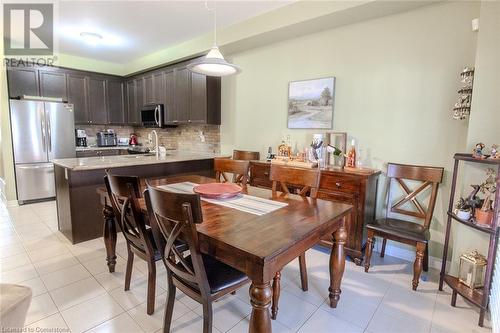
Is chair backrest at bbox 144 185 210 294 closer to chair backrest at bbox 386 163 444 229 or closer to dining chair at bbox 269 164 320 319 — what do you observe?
dining chair at bbox 269 164 320 319

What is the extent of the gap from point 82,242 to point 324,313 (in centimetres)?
261

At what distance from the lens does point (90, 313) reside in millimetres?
1798

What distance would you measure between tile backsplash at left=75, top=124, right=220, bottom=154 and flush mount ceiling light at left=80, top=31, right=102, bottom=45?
1832mm

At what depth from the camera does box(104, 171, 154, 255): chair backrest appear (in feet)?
5.36

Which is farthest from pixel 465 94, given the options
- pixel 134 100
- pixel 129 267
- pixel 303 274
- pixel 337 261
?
pixel 134 100

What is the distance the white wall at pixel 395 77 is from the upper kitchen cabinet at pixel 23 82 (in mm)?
4061

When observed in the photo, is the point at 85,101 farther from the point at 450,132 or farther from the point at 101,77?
the point at 450,132

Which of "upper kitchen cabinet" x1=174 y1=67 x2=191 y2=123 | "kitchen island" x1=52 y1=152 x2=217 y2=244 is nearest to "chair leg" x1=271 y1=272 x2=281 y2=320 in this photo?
"kitchen island" x1=52 y1=152 x2=217 y2=244

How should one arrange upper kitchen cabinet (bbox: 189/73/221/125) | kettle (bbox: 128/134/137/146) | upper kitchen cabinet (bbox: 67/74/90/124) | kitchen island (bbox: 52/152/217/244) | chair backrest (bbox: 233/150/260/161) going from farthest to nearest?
1. kettle (bbox: 128/134/137/146)
2. upper kitchen cabinet (bbox: 67/74/90/124)
3. upper kitchen cabinet (bbox: 189/73/221/125)
4. chair backrest (bbox: 233/150/260/161)
5. kitchen island (bbox: 52/152/217/244)

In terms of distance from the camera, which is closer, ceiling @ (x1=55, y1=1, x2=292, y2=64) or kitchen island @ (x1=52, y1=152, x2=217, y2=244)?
kitchen island @ (x1=52, y1=152, x2=217, y2=244)

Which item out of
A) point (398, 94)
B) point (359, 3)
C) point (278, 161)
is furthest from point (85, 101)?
point (398, 94)

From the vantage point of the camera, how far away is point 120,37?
156 inches

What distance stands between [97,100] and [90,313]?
4623mm

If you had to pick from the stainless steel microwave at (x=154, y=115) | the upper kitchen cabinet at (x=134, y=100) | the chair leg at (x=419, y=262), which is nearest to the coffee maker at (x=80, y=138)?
the upper kitchen cabinet at (x=134, y=100)
